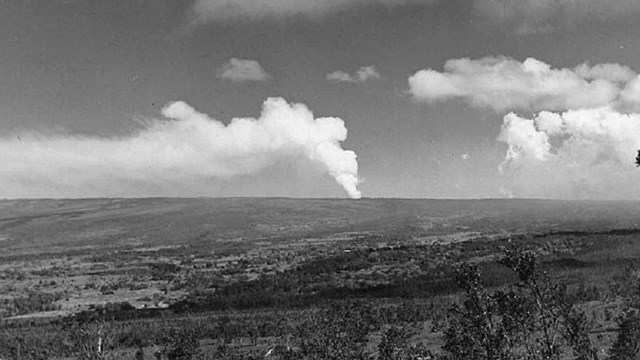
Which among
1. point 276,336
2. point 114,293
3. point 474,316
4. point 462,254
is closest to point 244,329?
point 276,336

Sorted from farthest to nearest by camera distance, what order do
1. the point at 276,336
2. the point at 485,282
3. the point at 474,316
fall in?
the point at 485,282 < the point at 276,336 < the point at 474,316

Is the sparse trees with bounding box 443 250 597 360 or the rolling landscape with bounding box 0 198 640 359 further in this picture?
the rolling landscape with bounding box 0 198 640 359

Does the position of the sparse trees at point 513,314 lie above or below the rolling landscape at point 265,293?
above

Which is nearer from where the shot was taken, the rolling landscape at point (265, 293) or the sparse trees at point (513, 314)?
the sparse trees at point (513, 314)

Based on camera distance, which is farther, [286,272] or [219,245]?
[219,245]

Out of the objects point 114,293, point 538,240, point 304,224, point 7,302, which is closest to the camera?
point 7,302

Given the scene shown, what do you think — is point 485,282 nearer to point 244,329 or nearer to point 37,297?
point 244,329

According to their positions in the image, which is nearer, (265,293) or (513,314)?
(513,314)

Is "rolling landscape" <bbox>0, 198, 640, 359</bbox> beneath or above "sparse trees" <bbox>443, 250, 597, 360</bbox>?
beneath

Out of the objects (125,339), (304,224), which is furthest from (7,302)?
(304,224)

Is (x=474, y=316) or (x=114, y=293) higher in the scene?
(x=474, y=316)

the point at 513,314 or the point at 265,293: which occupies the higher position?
the point at 513,314
